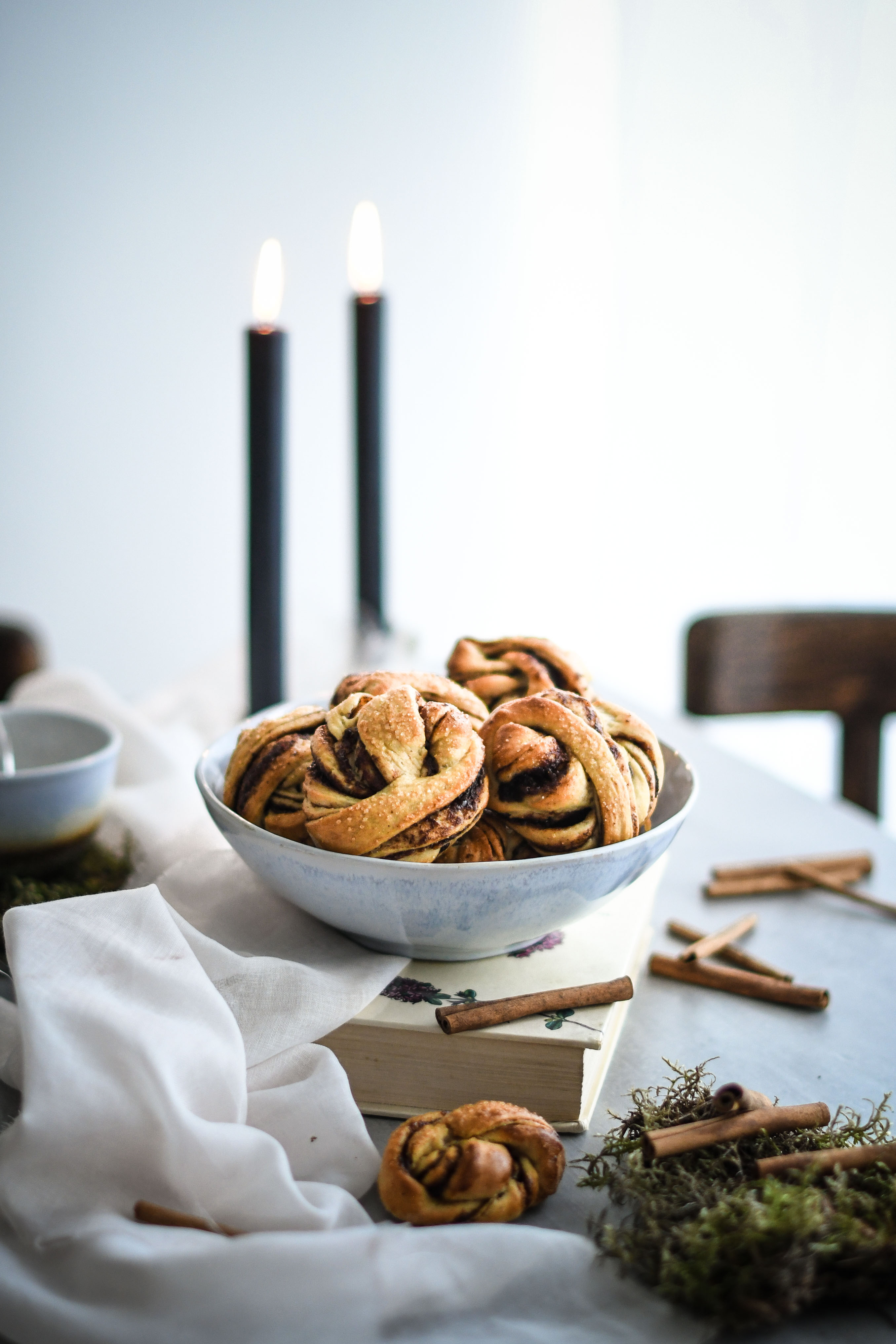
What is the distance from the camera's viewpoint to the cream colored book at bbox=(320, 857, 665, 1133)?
47 centimetres

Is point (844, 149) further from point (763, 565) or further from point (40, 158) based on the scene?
point (40, 158)

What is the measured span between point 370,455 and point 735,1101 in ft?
2.33

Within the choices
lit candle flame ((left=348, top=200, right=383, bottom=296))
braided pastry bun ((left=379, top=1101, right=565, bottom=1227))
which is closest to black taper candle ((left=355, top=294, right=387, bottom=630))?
lit candle flame ((left=348, top=200, right=383, bottom=296))

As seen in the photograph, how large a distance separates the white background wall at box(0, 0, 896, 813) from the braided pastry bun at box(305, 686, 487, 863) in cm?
178

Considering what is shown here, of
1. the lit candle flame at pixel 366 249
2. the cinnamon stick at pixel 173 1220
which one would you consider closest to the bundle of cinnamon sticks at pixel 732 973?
the cinnamon stick at pixel 173 1220

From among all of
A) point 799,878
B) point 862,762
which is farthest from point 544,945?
point 862,762

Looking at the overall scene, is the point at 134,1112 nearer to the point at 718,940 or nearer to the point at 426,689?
the point at 426,689

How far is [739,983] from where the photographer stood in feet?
1.96

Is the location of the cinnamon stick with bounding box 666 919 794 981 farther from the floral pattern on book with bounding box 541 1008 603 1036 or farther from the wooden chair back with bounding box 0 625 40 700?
the wooden chair back with bounding box 0 625 40 700

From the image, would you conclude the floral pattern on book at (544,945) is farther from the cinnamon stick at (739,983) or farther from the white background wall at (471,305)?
the white background wall at (471,305)

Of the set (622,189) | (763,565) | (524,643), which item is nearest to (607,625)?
(763,565)

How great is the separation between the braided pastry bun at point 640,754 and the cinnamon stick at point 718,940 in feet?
0.44

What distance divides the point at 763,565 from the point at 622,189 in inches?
37.7

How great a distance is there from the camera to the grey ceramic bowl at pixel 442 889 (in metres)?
0.45
